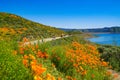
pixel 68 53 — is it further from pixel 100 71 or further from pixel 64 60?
pixel 100 71

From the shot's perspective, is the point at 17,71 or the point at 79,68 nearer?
the point at 17,71

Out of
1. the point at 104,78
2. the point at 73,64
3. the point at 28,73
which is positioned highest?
the point at 28,73

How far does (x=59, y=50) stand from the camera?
36.2 ft

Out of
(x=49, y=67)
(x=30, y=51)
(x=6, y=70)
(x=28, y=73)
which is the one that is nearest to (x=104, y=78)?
(x=49, y=67)

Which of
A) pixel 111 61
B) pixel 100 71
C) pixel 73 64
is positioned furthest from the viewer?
pixel 111 61

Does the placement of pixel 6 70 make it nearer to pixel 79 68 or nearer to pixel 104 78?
pixel 79 68

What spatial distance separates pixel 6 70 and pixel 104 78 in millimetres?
7045

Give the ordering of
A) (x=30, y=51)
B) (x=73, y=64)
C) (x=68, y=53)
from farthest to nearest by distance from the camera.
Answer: (x=68, y=53)
(x=73, y=64)
(x=30, y=51)

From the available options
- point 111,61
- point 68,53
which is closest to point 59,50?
point 68,53

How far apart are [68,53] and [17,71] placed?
19.6ft

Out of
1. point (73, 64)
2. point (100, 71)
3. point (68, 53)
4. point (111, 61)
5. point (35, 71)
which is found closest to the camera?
point (35, 71)

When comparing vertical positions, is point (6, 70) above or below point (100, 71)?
above

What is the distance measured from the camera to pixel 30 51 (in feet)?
29.7

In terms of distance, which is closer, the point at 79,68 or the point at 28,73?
the point at 28,73
